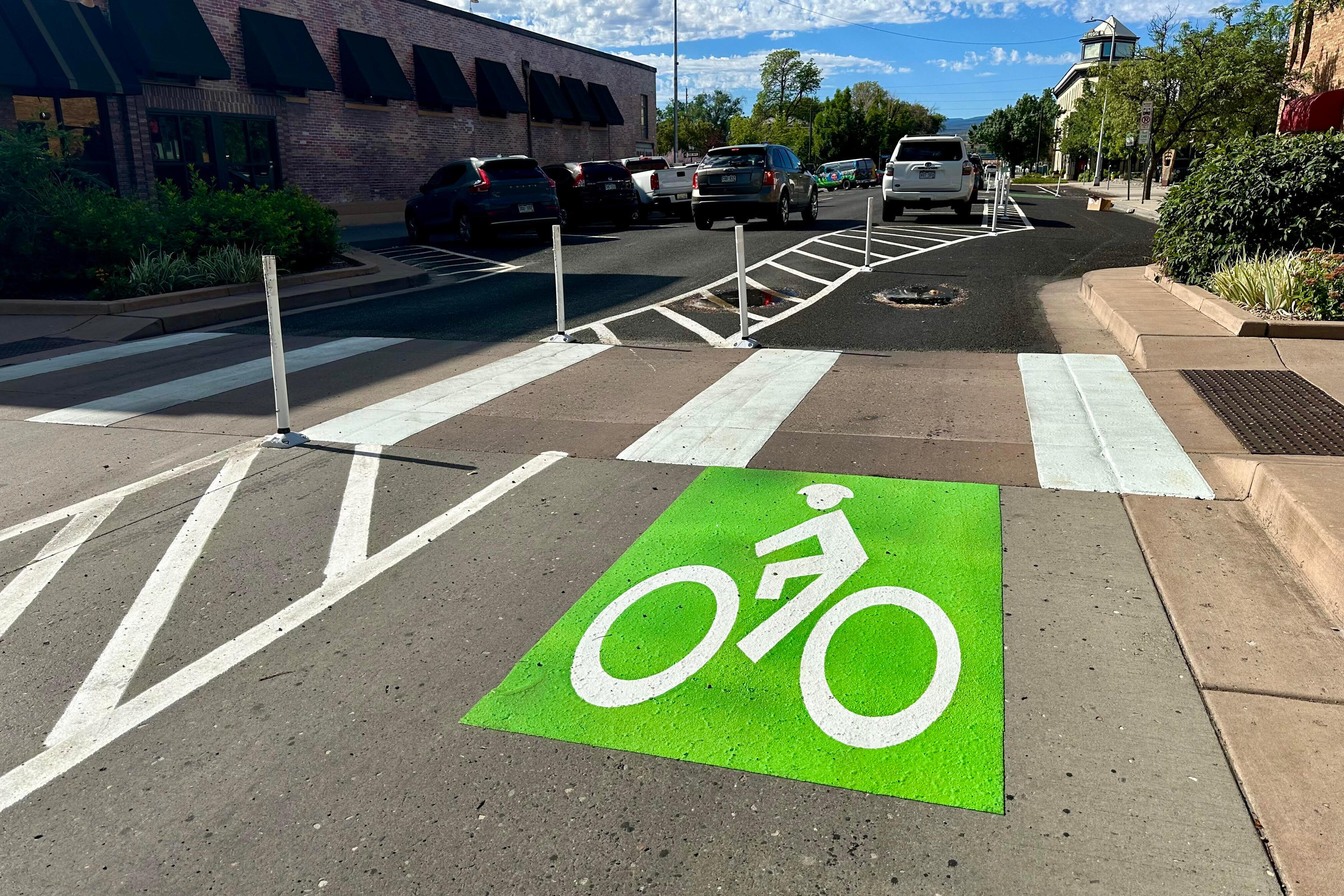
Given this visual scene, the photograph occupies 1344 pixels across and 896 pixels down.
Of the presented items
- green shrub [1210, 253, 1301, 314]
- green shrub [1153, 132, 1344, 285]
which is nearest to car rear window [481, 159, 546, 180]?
green shrub [1153, 132, 1344, 285]

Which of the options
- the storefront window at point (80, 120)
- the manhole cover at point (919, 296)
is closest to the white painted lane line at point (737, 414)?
the manhole cover at point (919, 296)

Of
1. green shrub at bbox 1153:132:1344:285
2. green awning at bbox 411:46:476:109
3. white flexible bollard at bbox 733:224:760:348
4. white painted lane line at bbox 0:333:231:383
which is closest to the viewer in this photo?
white painted lane line at bbox 0:333:231:383

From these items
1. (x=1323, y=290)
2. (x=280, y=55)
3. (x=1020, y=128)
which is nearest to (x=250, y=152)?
(x=280, y=55)

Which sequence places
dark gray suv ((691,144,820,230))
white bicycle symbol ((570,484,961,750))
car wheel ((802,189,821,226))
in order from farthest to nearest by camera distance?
car wheel ((802,189,821,226)) → dark gray suv ((691,144,820,230)) → white bicycle symbol ((570,484,961,750))

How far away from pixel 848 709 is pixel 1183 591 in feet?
5.53

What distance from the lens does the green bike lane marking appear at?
2959 millimetres

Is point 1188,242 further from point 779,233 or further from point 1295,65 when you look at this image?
point 1295,65

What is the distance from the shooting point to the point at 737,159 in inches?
818

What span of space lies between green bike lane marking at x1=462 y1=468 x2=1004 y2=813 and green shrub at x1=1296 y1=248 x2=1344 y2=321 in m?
5.54

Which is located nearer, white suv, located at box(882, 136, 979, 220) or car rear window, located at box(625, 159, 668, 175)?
white suv, located at box(882, 136, 979, 220)

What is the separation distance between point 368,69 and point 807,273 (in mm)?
20052

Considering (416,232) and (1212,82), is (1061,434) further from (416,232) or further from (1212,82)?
(1212,82)

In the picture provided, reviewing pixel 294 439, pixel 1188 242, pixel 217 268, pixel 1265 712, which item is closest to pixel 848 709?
pixel 1265 712

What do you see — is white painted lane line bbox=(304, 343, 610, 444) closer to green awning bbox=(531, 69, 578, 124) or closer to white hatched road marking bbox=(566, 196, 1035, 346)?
white hatched road marking bbox=(566, 196, 1035, 346)
